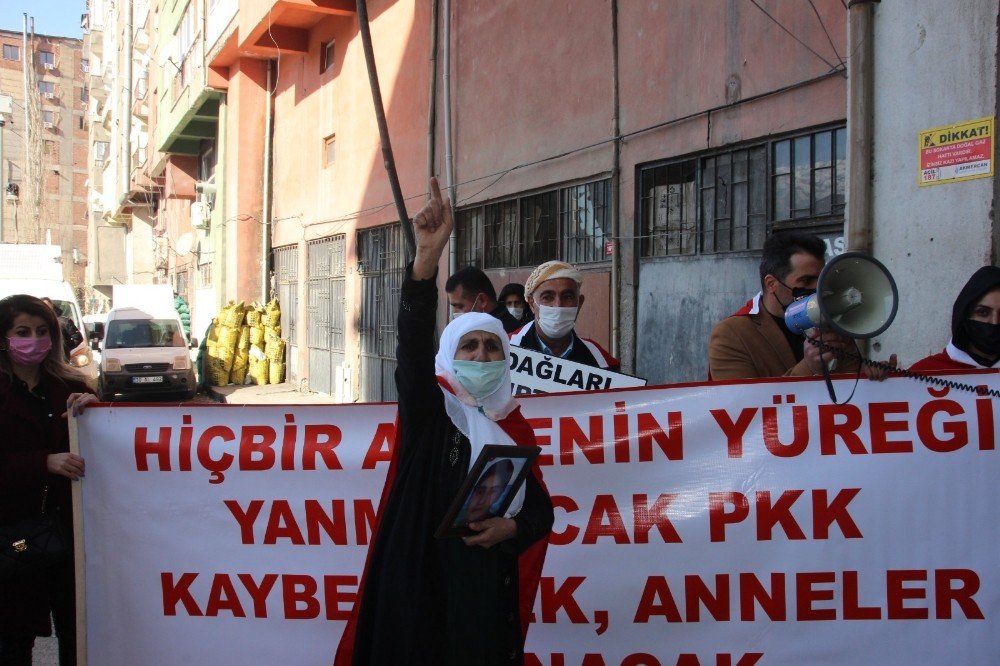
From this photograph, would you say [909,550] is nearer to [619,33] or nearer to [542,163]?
[619,33]

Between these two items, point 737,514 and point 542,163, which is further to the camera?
point 542,163

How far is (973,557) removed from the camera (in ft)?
10.4

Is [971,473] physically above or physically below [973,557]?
above

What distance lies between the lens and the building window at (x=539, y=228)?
8727 millimetres

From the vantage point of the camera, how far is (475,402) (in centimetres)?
249

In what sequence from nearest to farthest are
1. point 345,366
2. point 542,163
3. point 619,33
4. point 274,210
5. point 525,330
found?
point 525,330, point 619,33, point 542,163, point 345,366, point 274,210

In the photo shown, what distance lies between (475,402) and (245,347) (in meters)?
18.2

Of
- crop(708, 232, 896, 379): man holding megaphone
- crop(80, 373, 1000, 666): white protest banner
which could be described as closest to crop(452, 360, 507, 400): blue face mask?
crop(80, 373, 1000, 666): white protest banner

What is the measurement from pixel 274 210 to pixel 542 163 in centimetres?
1266

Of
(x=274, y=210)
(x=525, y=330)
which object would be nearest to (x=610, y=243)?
(x=525, y=330)

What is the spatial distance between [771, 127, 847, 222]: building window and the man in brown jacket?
2738 millimetres

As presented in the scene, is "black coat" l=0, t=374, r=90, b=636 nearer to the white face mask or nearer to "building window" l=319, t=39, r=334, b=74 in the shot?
the white face mask

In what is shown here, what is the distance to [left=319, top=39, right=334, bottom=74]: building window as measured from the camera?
56.6 feet

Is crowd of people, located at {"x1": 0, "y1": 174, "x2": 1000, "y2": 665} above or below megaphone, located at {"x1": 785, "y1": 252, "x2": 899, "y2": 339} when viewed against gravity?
below
